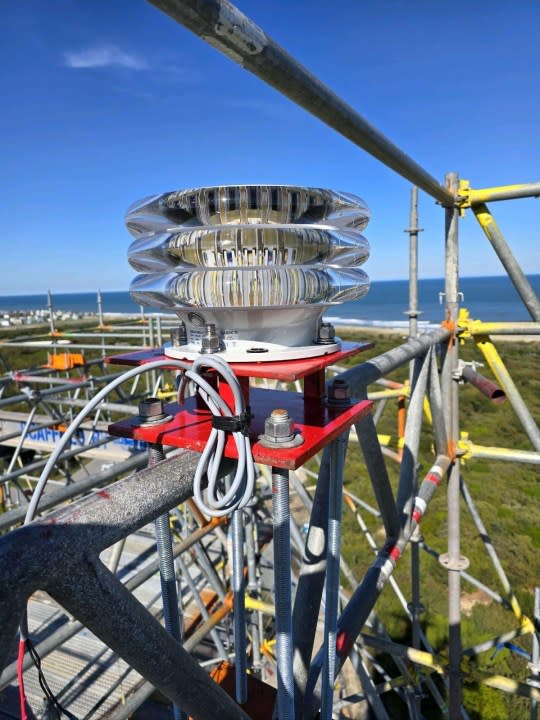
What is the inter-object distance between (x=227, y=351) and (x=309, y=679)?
1101 millimetres

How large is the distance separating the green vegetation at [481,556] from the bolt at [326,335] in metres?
3.18

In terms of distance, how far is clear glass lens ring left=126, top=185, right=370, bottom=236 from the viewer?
134 centimetres

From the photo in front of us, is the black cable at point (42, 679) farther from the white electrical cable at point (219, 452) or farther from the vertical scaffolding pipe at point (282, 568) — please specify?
the vertical scaffolding pipe at point (282, 568)

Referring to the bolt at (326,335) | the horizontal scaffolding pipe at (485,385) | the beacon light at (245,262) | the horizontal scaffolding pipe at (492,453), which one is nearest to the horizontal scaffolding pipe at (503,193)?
the horizontal scaffolding pipe at (485,385)

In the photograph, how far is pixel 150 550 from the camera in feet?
24.5

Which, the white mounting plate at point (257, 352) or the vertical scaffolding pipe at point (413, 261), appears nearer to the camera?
the white mounting plate at point (257, 352)

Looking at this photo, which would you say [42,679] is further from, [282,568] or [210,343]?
[210,343]

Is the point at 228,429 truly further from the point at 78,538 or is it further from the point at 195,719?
the point at 195,719

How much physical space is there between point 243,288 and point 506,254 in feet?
8.73

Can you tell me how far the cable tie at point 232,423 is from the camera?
1.00 m

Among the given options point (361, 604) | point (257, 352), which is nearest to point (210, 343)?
point (257, 352)

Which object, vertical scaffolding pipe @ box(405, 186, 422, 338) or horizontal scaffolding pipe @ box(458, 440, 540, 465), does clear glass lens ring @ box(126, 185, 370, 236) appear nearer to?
horizontal scaffolding pipe @ box(458, 440, 540, 465)

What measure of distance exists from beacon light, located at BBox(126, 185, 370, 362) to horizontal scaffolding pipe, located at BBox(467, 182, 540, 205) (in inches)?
78.1

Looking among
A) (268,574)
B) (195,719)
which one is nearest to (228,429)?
(195,719)
